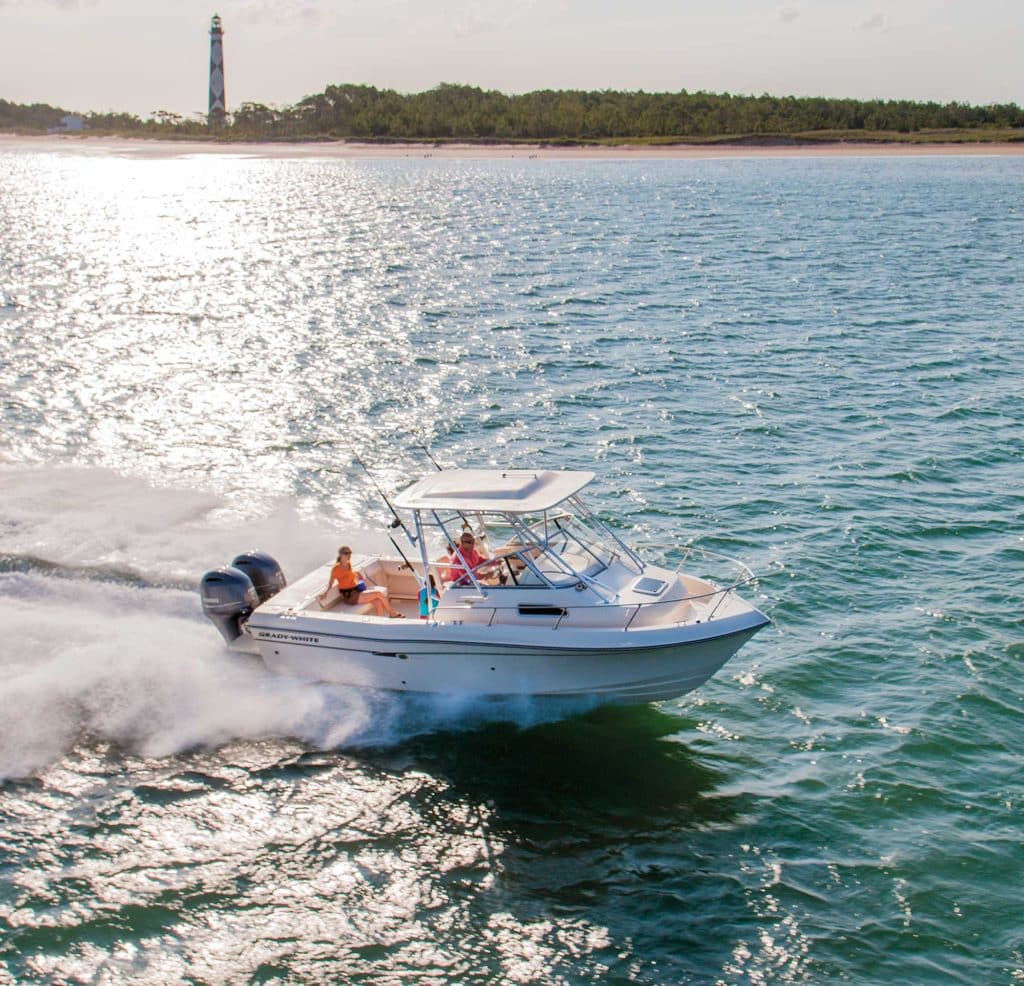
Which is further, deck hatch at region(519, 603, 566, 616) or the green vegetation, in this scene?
the green vegetation

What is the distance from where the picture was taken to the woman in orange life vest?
1672 centimetres

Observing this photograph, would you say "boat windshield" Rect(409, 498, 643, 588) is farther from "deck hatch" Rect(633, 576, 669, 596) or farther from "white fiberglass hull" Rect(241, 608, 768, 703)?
"white fiberglass hull" Rect(241, 608, 768, 703)

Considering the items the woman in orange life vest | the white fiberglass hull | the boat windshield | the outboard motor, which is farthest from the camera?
the woman in orange life vest

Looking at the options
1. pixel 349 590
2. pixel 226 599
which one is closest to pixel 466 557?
pixel 349 590

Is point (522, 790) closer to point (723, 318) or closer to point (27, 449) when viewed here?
point (27, 449)

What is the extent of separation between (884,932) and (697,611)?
4.63 m

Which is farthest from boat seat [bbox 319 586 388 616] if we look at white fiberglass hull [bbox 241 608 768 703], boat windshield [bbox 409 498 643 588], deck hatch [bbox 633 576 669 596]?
deck hatch [bbox 633 576 669 596]

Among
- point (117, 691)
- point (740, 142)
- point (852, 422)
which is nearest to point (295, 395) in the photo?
point (852, 422)

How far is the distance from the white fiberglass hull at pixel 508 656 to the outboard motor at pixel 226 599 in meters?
0.57

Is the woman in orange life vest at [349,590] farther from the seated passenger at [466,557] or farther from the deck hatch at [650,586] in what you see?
the deck hatch at [650,586]

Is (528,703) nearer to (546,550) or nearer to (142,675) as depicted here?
(546,550)

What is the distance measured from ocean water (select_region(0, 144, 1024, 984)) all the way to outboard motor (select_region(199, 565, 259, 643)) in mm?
589

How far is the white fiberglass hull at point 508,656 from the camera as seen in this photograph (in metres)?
Result: 14.9

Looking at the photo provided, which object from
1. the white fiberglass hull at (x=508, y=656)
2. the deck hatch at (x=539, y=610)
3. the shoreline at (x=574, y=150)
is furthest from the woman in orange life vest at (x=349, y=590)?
the shoreline at (x=574, y=150)
